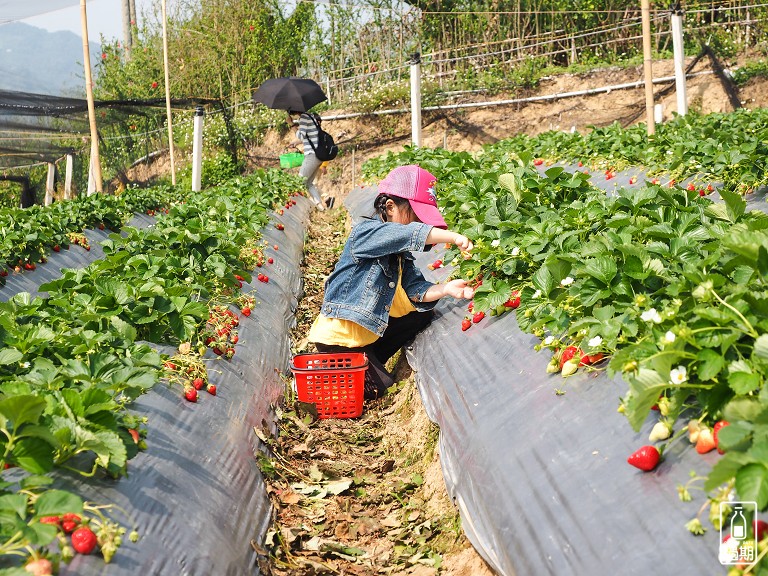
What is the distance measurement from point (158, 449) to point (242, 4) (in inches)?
899

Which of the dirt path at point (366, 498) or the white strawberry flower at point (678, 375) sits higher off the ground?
the white strawberry flower at point (678, 375)

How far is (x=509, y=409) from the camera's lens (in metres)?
3.02

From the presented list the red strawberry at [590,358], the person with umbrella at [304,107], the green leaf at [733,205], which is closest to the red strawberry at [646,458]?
the red strawberry at [590,358]

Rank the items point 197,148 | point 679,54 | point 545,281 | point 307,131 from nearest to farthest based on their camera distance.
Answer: point 545,281 < point 679,54 < point 197,148 < point 307,131

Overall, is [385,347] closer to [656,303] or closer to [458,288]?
[458,288]

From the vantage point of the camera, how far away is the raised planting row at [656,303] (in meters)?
1.92

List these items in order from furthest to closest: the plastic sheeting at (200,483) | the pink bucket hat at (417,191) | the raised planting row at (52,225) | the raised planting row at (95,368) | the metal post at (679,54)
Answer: the metal post at (679,54) < the raised planting row at (52,225) < the pink bucket hat at (417,191) < the plastic sheeting at (200,483) < the raised planting row at (95,368)

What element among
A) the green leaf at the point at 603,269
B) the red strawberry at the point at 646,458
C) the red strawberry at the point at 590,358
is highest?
the green leaf at the point at 603,269

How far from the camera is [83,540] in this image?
79.4 inches

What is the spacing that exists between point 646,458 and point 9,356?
2073mm

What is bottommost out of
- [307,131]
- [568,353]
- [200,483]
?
[200,483]

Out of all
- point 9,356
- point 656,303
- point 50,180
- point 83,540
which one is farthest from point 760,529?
point 50,180

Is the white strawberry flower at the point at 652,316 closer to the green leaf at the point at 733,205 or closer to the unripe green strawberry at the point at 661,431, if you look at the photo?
the unripe green strawberry at the point at 661,431

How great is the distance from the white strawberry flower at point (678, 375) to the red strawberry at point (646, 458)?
0.20 m
